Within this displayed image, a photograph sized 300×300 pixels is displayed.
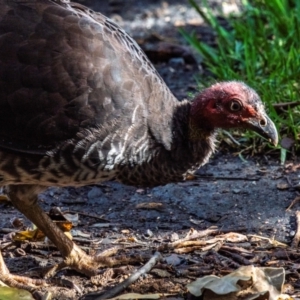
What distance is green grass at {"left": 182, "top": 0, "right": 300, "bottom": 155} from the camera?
6.51 metres

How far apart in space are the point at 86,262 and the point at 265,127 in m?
1.27

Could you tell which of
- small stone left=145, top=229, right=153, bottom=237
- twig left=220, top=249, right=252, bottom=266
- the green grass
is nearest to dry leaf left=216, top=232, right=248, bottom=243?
twig left=220, top=249, right=252, bottom=266

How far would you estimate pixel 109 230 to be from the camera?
5.27 metres

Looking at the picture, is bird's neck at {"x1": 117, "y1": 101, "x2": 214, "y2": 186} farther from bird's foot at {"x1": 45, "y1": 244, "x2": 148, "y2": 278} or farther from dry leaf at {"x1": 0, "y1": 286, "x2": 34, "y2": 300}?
dry leaf at {"x1": 0, "y1": 286, "x2": 34, "y2": 300}

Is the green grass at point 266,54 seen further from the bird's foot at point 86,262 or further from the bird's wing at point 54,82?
the bird's wing at point 54,82

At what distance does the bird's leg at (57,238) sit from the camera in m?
4.77

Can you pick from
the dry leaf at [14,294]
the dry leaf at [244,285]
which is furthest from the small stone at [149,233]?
the dry leaf at [14,294]

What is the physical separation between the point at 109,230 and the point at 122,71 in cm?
113

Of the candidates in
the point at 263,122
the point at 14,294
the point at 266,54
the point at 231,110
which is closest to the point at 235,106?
the point at 231,110

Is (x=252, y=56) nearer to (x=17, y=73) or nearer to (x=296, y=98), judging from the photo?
(x=296, y=98)

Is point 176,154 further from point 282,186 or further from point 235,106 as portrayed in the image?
point 282,186

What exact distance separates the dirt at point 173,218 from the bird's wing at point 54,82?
82 centimetres

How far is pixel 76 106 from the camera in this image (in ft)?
14.7

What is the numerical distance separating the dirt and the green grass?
0.51 metres
